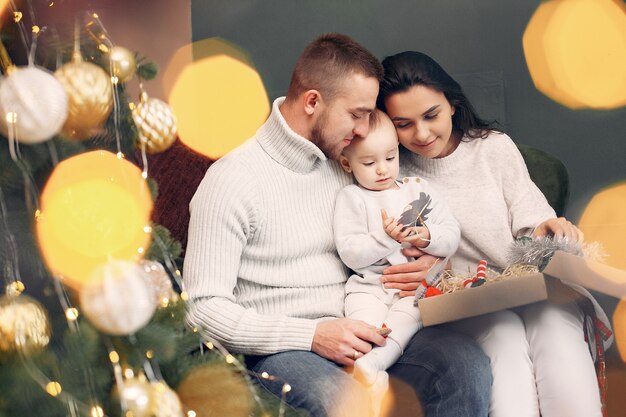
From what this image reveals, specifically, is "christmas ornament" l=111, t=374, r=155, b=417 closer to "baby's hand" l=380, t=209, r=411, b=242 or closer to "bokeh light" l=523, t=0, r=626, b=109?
"baby's hand" l=380, t=209, r=411, b=242

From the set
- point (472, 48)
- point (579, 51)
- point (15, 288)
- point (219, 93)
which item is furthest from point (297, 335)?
point (579, 51)

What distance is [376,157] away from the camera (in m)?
1.82

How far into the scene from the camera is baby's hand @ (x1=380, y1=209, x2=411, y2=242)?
1.72 m

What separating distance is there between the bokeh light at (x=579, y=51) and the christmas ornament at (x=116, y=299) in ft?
8.08

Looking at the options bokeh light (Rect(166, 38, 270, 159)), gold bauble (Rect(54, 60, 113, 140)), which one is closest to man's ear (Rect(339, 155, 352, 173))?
gold bauble (Rect(54, 60, 113, 140))

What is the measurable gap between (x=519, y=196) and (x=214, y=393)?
1.04 m

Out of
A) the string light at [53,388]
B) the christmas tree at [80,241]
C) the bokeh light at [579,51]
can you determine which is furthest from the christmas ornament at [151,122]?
the bokeh light at [579,51]

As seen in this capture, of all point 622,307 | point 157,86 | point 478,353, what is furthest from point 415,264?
point 157,86

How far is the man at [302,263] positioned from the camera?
1.53m

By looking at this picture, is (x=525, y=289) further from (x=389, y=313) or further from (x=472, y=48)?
(x=472, y=48)

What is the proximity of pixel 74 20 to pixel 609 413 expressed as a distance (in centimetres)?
156

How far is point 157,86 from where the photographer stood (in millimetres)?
3129

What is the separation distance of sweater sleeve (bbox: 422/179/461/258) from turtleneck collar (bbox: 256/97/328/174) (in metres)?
0.30

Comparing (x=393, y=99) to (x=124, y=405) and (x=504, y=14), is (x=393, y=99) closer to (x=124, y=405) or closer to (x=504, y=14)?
(x=124, y=405)
